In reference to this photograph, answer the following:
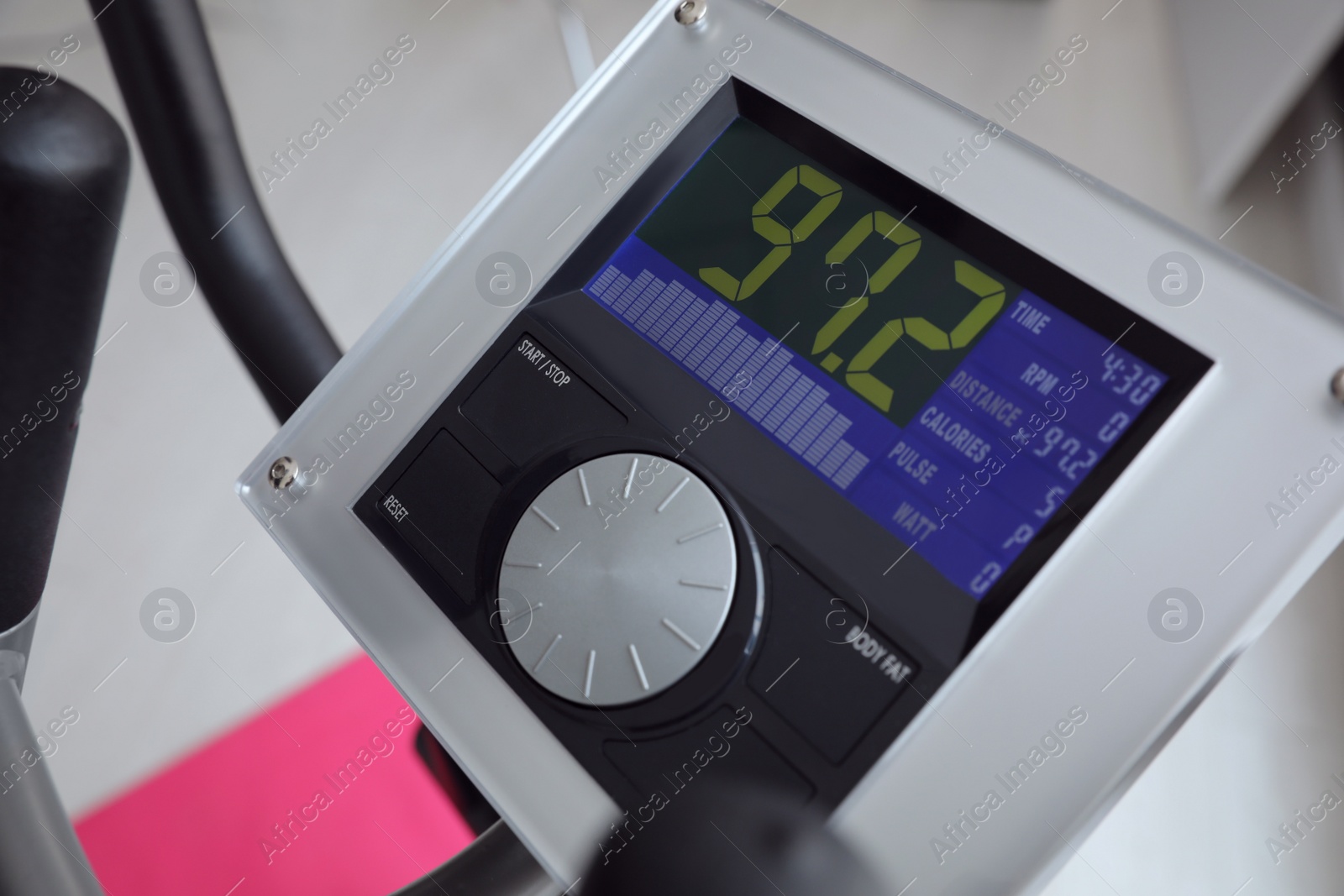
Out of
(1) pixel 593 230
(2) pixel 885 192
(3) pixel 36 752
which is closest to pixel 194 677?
(3) pixel 36 752

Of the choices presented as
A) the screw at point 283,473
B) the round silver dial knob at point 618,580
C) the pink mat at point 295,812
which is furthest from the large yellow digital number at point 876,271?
the pink mat at point 295,812

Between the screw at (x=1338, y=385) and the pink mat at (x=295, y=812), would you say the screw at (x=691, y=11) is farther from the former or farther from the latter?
the pink mat at (x=295, y=812)

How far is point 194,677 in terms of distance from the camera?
5.42 feet

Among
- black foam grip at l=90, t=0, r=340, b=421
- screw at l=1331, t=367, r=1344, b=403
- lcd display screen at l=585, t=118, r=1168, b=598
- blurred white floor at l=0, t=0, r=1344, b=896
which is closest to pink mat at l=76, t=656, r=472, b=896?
blurred white floor at l=0, t=0, r=1344, b=896

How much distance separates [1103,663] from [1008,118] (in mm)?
1550

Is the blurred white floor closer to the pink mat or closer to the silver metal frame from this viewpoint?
the pink mat

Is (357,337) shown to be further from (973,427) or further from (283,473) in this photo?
(973,427)

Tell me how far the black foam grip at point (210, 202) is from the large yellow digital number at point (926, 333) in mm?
359

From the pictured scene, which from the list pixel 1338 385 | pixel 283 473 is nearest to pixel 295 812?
pixel 283 473

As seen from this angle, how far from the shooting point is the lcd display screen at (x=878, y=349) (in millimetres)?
469

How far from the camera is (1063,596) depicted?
446 millimetres

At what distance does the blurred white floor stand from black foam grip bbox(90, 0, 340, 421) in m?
1.00

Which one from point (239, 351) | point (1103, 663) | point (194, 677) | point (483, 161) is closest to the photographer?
point (1103, 663)

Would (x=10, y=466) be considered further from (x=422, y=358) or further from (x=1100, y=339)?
(x=1100, y=339)
